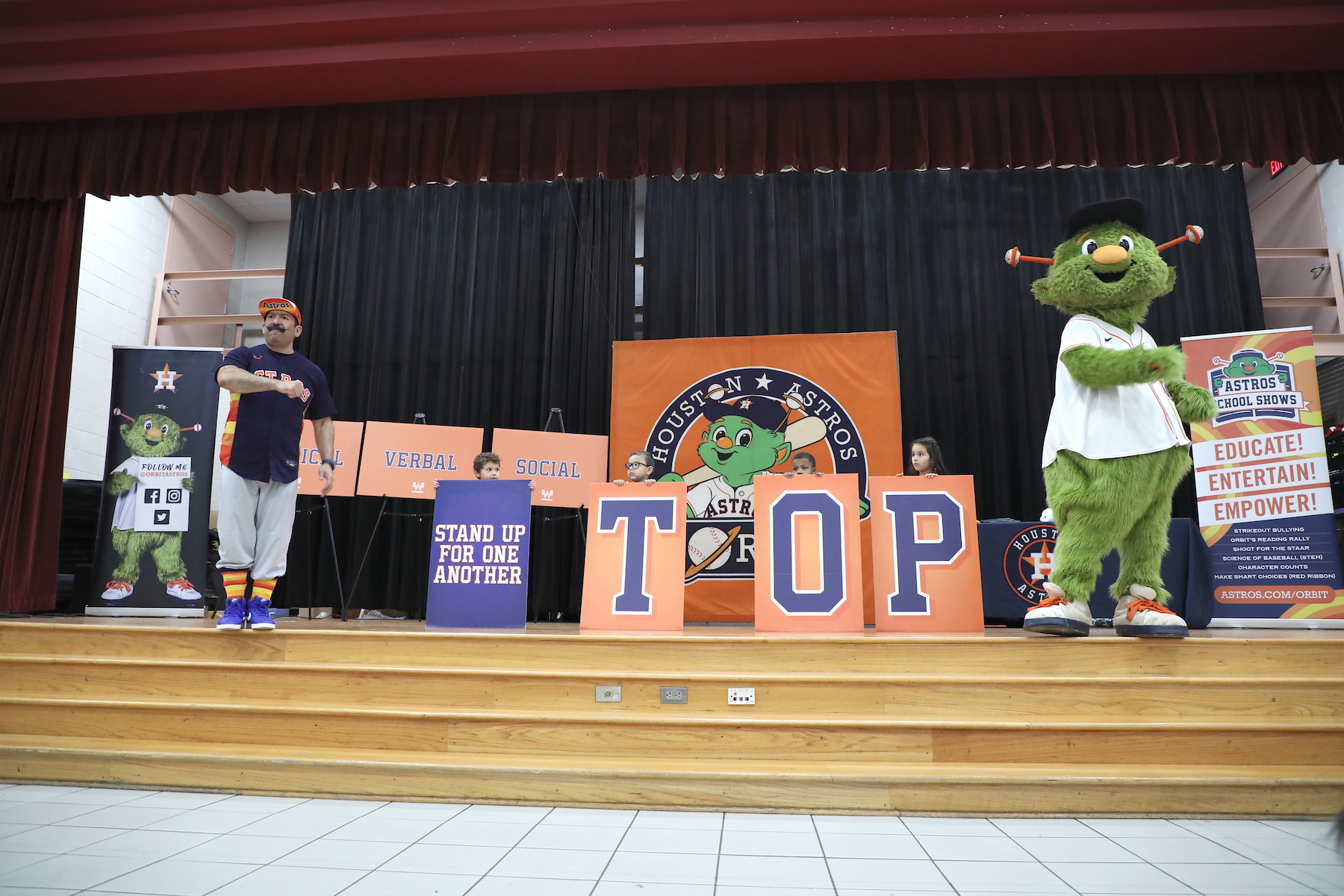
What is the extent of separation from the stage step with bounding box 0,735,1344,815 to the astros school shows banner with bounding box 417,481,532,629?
3.09ft

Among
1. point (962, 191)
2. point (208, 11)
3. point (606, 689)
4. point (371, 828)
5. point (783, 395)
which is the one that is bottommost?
point (371, 828)

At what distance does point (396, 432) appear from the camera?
5.77 metres

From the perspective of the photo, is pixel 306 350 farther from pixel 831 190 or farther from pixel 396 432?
pixel 831 190

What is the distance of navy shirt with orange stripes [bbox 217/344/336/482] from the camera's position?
3.16 meters

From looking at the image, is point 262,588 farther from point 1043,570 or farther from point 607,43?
point 1043,570

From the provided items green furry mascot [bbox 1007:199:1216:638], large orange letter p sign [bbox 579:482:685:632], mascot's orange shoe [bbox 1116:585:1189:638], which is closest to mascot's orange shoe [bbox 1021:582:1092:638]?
green furry mascot [bbox 1007:199:1216:638]

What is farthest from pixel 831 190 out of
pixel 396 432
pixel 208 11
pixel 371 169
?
pixel 208 11

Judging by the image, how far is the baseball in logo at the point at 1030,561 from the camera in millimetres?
4277

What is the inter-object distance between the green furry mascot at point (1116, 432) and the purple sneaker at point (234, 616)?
3055mm

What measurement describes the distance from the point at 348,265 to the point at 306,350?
871 millimetres

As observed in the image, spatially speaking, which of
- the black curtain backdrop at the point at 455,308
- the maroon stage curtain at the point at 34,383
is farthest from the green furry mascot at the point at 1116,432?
the maroon stage curtain at the point at 34,383

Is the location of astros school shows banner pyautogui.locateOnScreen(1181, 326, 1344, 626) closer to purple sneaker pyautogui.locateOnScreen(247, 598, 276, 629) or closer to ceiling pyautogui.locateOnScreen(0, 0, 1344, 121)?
ceiling pyautogui.locateOnScreen(0, 0, 1344, 121)

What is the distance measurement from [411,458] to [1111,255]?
4700 mm

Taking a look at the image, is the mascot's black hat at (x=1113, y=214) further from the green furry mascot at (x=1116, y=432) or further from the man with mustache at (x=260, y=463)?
the man with mustache at (x=260, y=463)
